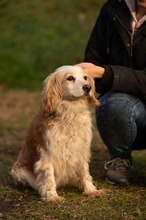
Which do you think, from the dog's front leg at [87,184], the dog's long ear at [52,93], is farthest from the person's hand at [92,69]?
the dog's front leg at [87,184]

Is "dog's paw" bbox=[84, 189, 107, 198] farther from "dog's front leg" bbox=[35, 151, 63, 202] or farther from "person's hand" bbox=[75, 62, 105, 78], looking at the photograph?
"person's hand" bbox=[75, 62, 105, 78]

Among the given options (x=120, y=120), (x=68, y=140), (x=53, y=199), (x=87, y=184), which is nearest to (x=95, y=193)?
(x=87, y=184)

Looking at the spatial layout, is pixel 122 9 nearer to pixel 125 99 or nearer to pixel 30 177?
pixel 125 99

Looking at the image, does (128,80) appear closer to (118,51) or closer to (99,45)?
(118,51)

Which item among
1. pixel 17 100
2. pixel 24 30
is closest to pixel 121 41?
pixel 17 100

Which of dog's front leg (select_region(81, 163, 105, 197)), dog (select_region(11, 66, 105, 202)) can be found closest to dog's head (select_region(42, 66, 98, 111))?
dog (select_region(11, 66, 105, 202))

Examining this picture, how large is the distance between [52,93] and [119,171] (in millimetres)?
955

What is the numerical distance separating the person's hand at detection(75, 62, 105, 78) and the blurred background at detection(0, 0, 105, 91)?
5565mm

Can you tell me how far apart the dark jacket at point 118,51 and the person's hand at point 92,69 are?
0.05 m

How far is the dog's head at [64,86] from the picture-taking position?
14.1 ft

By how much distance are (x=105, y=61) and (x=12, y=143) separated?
2.23 m

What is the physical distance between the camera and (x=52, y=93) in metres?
4.32

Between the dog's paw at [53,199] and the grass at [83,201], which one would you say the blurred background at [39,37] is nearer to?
the grass at [83,201]

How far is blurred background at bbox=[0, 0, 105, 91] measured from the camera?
35.3 ft
